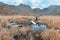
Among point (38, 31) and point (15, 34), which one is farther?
point (38, 31)

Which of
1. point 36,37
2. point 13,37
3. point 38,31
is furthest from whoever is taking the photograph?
point 38,31

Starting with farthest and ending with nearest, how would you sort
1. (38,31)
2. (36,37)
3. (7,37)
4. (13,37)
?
(38,31) < (36,37) < (13,37) < (7,37)

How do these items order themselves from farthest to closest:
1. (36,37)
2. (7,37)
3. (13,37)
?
1. (36,37)
2. (13,37)
3. (7,37)

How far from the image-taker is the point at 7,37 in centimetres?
930

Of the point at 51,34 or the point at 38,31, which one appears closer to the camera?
the point at 51,34

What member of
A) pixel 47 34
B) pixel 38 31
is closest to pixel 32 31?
pixel 38 31

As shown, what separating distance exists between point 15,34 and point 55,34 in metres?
2.16

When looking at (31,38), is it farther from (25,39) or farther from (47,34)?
(47,34)

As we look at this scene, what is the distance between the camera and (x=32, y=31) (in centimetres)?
1125

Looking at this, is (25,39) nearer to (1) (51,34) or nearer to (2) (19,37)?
(2) (19,37)

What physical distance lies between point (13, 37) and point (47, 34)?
74.3 inches

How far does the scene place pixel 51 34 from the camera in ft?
34.0

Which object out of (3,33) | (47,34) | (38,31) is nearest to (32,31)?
(38,31)

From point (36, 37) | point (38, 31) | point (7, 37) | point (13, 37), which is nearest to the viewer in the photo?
point (7, 37)
